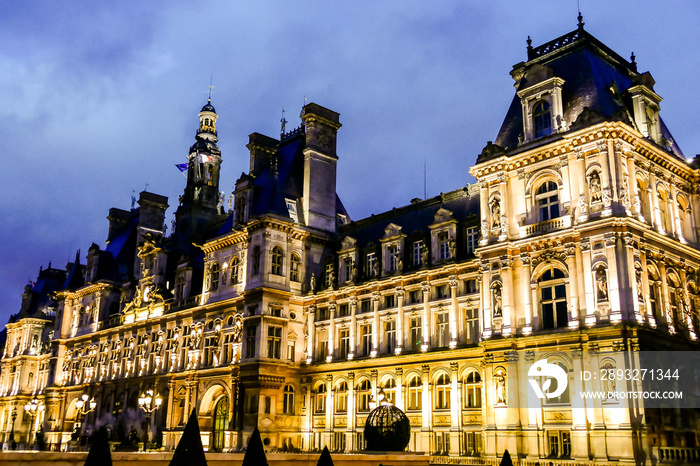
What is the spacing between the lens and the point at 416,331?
154 ft

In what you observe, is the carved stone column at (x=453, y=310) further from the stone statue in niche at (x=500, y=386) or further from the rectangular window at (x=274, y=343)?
the rectangular window at (x=274, y=343)

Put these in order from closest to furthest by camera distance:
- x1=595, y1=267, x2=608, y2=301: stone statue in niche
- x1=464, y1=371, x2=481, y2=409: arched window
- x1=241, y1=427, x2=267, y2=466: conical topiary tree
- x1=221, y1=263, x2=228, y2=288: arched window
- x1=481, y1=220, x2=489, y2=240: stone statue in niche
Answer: x1=241, y1=427, x2=267, y2=466: conical topiary tree
x1=595, y1=267, x2=608, y2=301: stone statue in niche
x1=481, y1=220, x2=489, y2=240: stone statue in niche
x1=464, y1=371, x2=481, y2=409: arched window
x1=221, y1=263, x2=228, y2=288: arched window

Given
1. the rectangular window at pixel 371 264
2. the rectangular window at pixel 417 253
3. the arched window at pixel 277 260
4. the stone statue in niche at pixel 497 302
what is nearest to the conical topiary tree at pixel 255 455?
the stone statue in niche at pixel 497 302

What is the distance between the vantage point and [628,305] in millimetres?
34188

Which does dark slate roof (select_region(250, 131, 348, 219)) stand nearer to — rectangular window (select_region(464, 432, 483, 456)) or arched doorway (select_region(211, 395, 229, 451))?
arched doorway (select_region(211, 395, 229, 451))

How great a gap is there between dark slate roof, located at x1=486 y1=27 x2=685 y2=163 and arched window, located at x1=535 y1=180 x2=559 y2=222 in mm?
2487

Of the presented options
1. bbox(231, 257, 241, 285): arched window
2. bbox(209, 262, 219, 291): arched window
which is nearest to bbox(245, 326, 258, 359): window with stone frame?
bbox(231, 257, 241, 285): arched window

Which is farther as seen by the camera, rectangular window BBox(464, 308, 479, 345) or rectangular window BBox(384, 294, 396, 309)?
rectangular window BBox(384, 294, 396, 309)

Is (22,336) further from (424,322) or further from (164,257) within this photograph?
(424,322)

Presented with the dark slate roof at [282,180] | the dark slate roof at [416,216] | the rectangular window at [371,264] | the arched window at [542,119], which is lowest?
the rectangular window at [371,264]

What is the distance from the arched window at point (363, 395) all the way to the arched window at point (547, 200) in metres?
17.6

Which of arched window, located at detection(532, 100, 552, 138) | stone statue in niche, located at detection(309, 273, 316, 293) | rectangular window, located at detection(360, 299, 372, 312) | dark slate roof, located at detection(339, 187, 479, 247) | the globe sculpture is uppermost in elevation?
arched window, located at detection(532, 100, 552, 138)

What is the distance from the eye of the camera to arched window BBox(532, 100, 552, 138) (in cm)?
4038

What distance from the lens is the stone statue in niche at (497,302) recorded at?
38812mm
